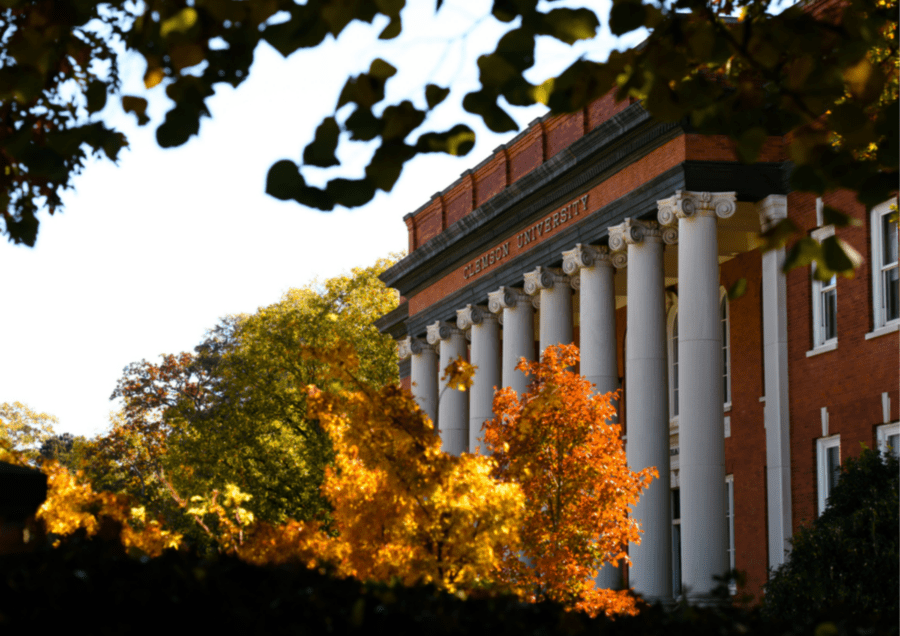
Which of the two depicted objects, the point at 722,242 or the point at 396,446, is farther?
the point at 722,242

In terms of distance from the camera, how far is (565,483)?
21547 millimetres

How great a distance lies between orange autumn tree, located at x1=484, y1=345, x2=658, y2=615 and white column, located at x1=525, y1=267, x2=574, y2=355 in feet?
25.6

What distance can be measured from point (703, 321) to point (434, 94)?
18523 millimetres

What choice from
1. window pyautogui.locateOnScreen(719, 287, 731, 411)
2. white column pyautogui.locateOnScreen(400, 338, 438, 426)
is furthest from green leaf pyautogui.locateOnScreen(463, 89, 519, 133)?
white column pyautogui.locateOnScreen(400, 338, 438, 426)

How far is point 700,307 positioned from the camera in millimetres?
23672

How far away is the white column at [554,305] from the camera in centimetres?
3016

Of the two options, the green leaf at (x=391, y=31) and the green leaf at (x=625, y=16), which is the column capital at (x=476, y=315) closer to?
the green leaf at (x=625, y=16)

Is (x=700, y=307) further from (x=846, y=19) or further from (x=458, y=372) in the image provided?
(x=846, y=19)

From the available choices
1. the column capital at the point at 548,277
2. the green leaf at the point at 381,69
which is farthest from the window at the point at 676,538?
the green leaf at the point at 381,69

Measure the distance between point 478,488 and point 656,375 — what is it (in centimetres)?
1154

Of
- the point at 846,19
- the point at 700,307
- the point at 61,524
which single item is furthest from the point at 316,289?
the point at 846,19

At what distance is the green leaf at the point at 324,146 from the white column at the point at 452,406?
3096cm

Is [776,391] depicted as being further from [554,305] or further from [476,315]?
[476,315]

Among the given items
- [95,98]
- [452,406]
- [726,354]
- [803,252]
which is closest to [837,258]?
[803,252]
